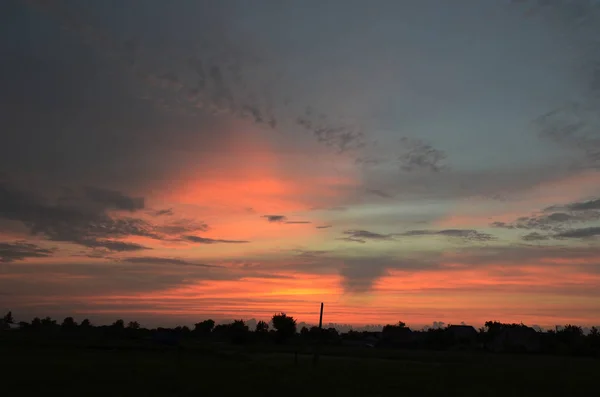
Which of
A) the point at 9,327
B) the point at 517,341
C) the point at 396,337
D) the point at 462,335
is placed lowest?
the point at 9,327

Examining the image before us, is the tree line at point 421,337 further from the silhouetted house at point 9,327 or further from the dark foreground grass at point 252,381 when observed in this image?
the dark foreground grass at point 252,381

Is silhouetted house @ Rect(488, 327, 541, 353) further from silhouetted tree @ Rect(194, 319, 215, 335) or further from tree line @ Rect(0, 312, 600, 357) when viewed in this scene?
silhouetted tree @ Rect(194, 319, 215, 335)

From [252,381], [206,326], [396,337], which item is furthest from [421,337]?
[252,381]

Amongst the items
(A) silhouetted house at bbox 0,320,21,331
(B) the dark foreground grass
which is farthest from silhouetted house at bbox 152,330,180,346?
(A) silhouetted house at bbox 0,320,21,331

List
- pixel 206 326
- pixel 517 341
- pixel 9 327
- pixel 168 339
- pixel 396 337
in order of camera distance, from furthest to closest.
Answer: pixel 206 326
pixel 9 327
pixel 396 337
pixel 517 341
pixel 168 339

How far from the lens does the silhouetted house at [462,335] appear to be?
10311cm

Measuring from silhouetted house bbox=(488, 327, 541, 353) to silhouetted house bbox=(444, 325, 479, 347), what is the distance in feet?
17.6

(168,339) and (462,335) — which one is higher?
(462,335)

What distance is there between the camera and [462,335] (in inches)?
4437

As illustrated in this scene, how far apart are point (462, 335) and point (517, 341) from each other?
66.8ft

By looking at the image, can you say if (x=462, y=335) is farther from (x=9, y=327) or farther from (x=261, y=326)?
(x=9, y=327)

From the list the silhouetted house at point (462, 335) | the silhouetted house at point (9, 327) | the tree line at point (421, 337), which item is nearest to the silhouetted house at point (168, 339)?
the tree line at point (421, 337)

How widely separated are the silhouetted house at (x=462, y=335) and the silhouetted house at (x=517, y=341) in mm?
5351

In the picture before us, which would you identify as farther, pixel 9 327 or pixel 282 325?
pixel 9 327
